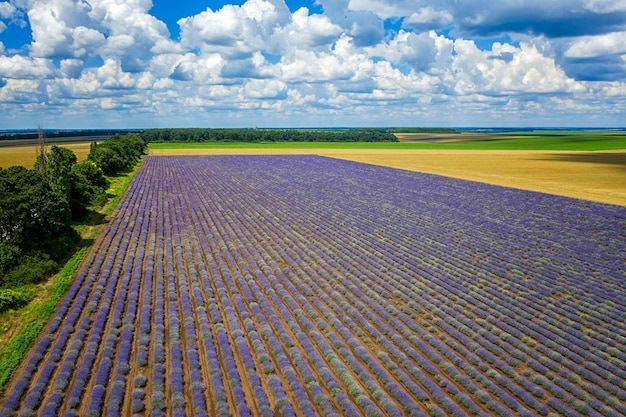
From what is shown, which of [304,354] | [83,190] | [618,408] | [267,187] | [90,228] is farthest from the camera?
[267,187]

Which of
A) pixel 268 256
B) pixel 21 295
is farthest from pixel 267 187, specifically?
pixel 21 295

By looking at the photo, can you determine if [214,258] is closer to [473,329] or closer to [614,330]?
[473,329]

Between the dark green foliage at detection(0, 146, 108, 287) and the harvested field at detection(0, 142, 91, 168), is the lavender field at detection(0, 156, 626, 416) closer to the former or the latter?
the dark green foliage at detection(0, 146, 108, 287)

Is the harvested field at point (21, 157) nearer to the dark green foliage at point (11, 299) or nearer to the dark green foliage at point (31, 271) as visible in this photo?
the dark green foliage at point (31, 271)

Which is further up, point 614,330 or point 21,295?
point 21,295

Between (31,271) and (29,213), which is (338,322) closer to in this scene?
(31,271)

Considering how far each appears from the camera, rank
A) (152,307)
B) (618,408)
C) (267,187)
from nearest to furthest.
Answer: (618,408) < (152,307) < (267,187)

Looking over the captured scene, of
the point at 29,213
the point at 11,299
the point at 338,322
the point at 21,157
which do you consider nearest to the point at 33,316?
the point at 11,299

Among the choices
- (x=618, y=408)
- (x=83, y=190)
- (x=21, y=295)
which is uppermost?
(x=83, y=190)
